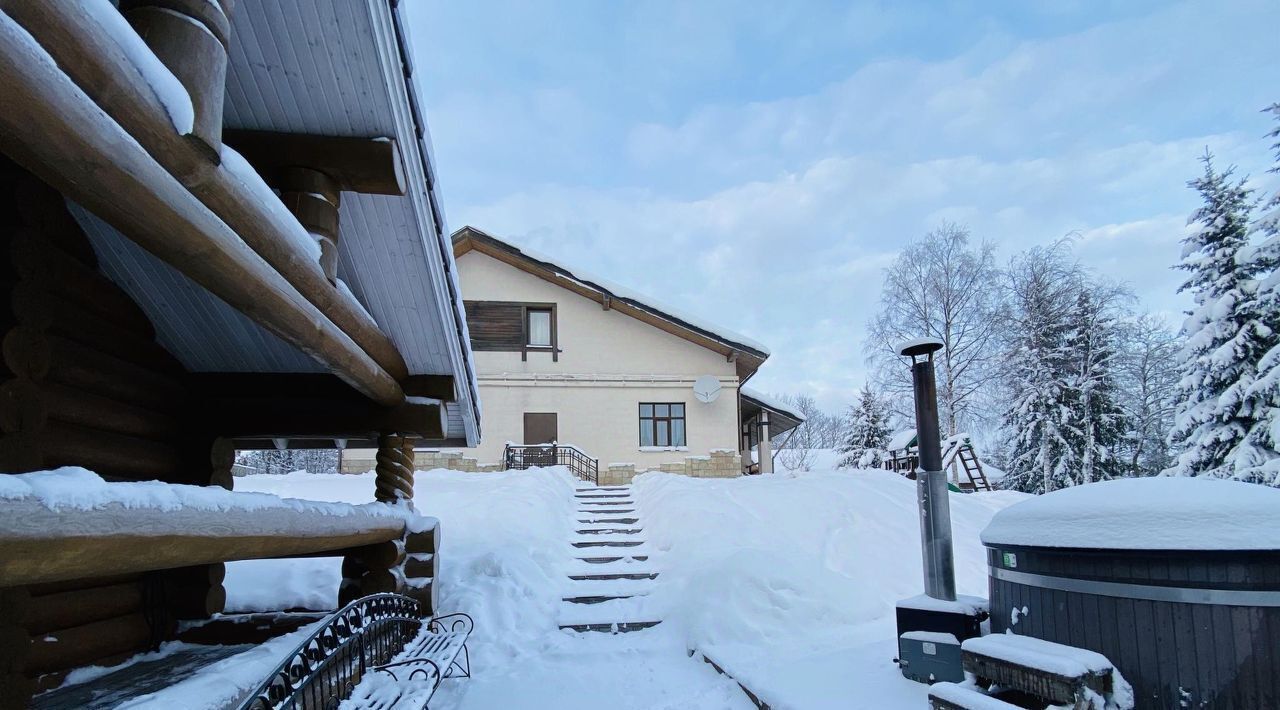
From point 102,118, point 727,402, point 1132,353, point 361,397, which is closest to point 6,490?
point 102,118

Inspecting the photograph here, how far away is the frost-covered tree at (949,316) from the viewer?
75.3ft

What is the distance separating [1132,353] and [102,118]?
97.0 ft

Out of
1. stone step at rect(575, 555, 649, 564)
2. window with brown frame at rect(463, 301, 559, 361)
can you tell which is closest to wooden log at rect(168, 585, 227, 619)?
stone step at rect(575, 555, 649, 564)

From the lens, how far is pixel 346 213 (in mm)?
4609

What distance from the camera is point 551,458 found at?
18.1m

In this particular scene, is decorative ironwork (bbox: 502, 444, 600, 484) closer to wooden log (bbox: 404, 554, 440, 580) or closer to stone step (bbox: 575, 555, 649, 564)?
stone step (bbox: 575, 555, 649, 564)

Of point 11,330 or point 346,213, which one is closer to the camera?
point 11,330

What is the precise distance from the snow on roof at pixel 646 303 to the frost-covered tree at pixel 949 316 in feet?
23.2

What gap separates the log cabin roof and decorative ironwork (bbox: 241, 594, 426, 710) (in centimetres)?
198

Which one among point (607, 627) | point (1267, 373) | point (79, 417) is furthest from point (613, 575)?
point (1267, 373)

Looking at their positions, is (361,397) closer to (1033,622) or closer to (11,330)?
(11,330)

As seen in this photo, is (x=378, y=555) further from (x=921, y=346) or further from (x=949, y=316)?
(x=949, y=316)

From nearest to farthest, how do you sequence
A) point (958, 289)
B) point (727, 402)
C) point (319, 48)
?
point (319, 48) < point (727, 402) < point (958, 289)

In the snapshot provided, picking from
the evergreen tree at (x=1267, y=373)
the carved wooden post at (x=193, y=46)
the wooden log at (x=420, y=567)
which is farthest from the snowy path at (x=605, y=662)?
the evergreen tree at (x=1267, y=373)
